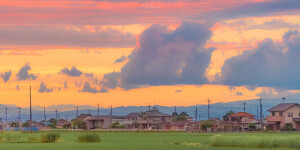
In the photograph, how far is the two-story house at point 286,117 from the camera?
141 meters

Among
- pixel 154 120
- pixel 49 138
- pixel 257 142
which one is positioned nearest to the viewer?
pixel 257 142

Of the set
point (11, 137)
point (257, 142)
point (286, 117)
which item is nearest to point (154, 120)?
point (286, 117)

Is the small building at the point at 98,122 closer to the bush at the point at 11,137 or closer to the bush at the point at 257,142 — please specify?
the bush at the point at 11,137

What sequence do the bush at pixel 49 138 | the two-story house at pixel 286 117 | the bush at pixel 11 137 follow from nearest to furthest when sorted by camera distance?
1. the bush at pixel 49 138
2. the bush at pixel 11 137
3. the two-story house at pixel 286 117

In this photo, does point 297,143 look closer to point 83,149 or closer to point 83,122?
point 83,149

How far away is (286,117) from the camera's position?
142 m

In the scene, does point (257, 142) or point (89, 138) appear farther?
point (89, 138)

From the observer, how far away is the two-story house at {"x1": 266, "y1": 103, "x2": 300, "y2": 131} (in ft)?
463

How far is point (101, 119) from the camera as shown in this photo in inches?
7515

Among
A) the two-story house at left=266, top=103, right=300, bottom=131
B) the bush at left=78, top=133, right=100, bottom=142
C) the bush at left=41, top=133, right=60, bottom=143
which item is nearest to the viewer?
the bush at left=41, top=133, right=60, bottom=143

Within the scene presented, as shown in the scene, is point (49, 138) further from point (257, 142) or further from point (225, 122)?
point (225, 122)

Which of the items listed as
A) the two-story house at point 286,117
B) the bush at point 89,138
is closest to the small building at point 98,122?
the two-story house at point 286,117

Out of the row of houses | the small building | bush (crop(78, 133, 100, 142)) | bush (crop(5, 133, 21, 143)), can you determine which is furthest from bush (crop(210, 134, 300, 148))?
the small building

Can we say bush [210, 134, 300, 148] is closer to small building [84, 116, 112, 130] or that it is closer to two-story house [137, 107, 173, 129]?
two-story house [137, 107, 173, 129]
